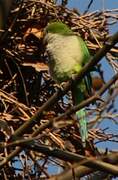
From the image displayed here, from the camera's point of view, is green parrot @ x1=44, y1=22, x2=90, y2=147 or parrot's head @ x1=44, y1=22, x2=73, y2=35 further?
parrot's head @ x1=44, y1=22, x2=73, y2=35

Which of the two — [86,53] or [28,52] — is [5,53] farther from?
[86,53]

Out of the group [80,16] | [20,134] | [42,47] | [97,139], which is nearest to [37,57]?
[42,47]

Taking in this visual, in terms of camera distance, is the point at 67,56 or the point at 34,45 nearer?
the point at 67,56

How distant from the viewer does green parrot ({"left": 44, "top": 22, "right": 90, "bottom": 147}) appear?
8.06 feet

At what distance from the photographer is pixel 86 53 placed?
8.23 ft

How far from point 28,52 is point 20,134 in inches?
44.1

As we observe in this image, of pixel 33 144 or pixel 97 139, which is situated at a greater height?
pixel 33 144

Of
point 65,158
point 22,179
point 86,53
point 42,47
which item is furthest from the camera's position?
point 42,47

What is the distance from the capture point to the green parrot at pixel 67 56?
2.46 meters

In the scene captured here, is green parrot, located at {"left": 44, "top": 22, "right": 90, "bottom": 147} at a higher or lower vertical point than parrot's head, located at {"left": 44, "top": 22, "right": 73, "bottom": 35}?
lower

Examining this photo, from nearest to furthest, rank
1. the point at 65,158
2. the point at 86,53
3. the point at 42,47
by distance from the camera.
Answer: the point at 65,158 → the point at 86,53 → the point at 42,47

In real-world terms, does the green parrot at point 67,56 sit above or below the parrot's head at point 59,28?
below

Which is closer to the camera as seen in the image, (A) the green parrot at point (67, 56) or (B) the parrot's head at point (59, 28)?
(A) the green parrot at point (67, 56)

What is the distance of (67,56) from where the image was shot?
2500 mm
